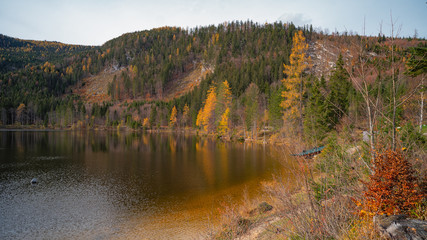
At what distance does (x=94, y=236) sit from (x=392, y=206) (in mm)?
12518

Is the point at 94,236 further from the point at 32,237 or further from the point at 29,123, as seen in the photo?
the point at 29,123

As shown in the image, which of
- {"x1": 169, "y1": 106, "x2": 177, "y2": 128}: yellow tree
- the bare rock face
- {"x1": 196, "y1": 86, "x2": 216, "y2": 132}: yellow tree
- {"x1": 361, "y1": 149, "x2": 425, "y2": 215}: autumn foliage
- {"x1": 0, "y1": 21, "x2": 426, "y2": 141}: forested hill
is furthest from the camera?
{"x1": 169, "y1": 106, "x2": 177, "y2": 128}: yellow tree

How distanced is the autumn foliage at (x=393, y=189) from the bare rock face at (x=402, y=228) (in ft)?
0.99

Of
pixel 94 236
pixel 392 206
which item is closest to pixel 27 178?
pixel 94 236

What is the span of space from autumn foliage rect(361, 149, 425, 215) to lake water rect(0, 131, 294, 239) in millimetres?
6739

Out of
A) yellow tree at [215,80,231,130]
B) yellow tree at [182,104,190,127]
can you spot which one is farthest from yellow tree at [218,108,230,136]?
yellow tree at [182,104,190,127]

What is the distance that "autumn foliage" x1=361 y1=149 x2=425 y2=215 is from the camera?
4.87 meters

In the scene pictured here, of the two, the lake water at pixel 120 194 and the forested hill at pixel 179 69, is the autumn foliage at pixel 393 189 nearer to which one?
the lake water at pixel 120 194

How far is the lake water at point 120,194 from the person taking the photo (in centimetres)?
1241

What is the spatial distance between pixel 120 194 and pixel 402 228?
17.9 m

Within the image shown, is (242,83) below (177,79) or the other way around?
below

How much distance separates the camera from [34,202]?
1647 centimetres

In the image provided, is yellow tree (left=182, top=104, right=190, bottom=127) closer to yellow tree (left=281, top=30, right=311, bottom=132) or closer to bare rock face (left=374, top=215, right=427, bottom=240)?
yellow tree (left=281, top=30, right=311, bottom=132)

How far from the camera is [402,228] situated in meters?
4.25
